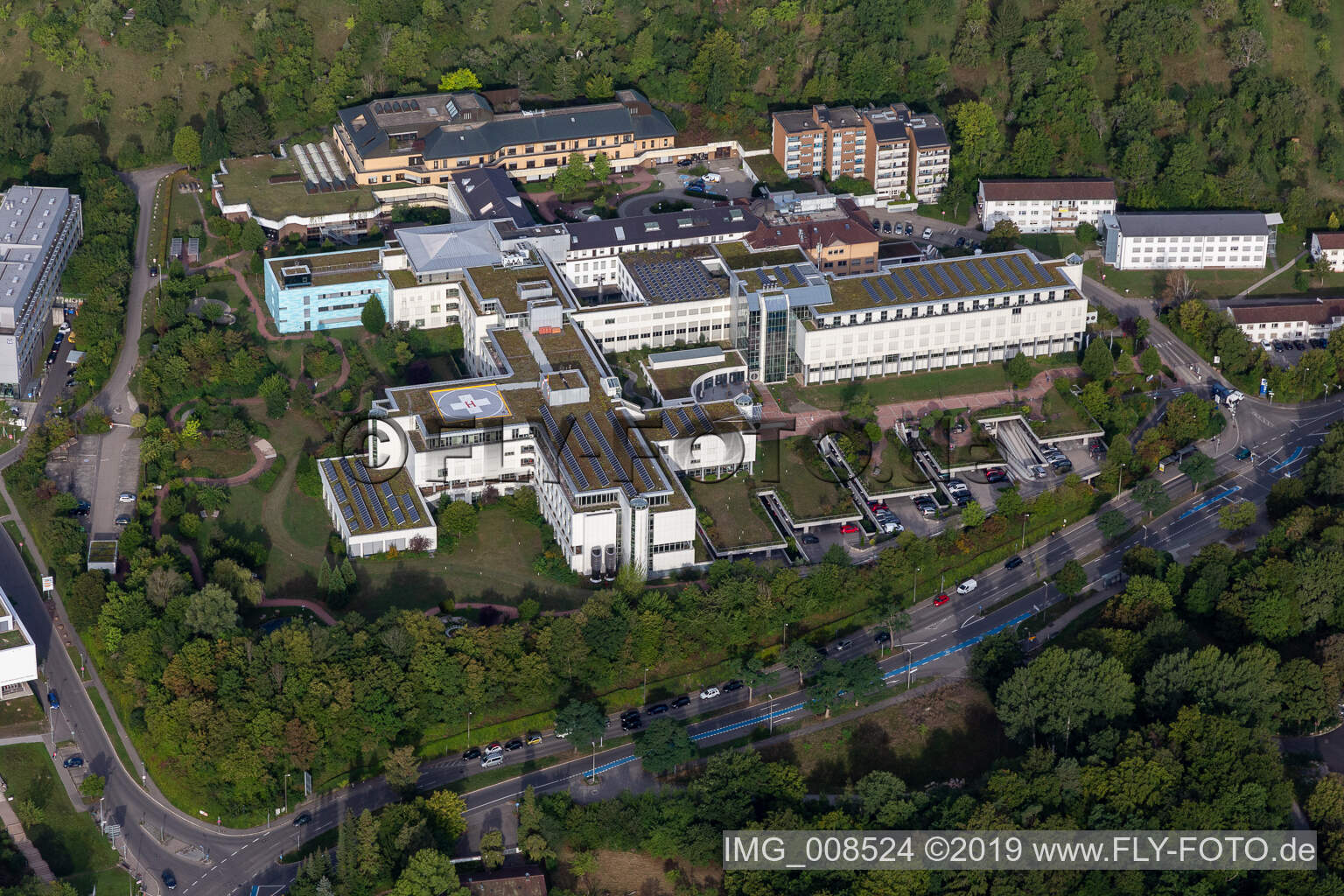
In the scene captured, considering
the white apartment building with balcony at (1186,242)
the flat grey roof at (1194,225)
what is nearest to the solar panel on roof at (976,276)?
the white apartment building with balcony at (1186,242)

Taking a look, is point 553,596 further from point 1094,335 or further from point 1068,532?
point 1094,335

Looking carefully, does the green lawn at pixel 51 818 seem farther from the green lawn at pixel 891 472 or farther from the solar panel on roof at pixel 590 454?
the green lawn at pixel 891 472

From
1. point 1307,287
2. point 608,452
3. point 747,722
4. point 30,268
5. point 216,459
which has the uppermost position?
point 30,268

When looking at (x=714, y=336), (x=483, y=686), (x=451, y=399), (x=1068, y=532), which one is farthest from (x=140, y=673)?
(x=1068, y=532)

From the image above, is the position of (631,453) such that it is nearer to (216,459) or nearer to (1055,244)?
(216,459)

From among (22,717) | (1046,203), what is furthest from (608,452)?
(1046,203)

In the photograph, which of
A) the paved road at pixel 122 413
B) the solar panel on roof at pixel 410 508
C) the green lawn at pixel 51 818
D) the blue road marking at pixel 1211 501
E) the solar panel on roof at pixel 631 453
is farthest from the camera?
the blue road marking at pixel 1211 501

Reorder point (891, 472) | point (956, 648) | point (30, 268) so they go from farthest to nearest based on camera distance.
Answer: point (30, 268)
point (891, 472)
point (956, 648)
